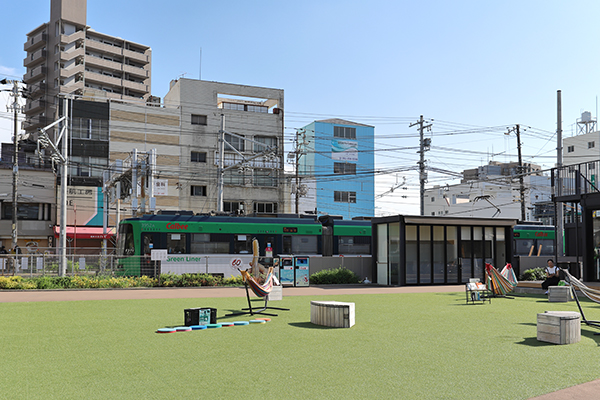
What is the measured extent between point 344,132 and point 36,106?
123 feet

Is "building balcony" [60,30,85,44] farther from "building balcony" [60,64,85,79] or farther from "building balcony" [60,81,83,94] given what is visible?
Result: "building balcony" [60,81,83,94]

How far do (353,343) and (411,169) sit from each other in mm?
31799

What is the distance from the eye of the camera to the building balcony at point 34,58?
219 ft

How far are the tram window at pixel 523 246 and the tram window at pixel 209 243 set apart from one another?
1700cm

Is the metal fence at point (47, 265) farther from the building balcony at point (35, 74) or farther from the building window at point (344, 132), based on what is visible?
the building balcony at point (35, 74)

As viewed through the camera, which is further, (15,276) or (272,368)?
(15,276)

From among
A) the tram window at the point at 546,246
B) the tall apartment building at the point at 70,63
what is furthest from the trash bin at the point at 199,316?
the tall apartment building at the point at 70,63

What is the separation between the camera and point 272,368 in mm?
6992

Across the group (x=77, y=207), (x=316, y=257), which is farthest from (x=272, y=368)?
(x=77, y=207)

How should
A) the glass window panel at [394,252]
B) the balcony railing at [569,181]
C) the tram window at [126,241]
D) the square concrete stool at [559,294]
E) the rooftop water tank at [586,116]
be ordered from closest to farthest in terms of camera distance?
1. the square concrete stool at [559,294]
2. the balcony railing at [569,181]
3. the glass window panel at [394,252]
4. the tram window at [126,241]
5. the rooftop water tank at [586,116]

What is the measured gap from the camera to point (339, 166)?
69812mm

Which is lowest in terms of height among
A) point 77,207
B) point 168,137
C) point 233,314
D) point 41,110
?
point 233,314

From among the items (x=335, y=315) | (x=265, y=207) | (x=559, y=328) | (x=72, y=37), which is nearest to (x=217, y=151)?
(x=265, y=207)

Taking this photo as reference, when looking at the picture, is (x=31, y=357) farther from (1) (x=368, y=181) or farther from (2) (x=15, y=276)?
(1) (x=368, y=181)
